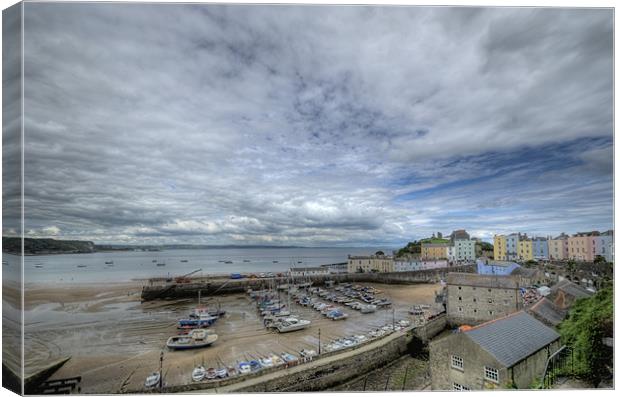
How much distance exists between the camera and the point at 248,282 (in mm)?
15812

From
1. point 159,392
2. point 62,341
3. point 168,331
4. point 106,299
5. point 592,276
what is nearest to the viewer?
point 159,392

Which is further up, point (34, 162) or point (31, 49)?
point (31, 49)

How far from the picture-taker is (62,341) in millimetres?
7348

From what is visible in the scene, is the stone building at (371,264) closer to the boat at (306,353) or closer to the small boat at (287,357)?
the boat at (306,353)

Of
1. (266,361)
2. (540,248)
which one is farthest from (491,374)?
(540,248)

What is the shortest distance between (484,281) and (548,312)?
6.69ft

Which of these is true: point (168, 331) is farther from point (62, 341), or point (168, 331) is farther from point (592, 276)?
point (592, 276)

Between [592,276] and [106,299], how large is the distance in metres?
15.1

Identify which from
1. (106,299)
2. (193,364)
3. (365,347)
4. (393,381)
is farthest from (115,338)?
(393,381)

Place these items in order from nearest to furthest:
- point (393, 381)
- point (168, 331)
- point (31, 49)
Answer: point (31, 49)
point (393, 381)
point (168, 331)

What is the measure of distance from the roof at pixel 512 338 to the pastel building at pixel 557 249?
3336 mm

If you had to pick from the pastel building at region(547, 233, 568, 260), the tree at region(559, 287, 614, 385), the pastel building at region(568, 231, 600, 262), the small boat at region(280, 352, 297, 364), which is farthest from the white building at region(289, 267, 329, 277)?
the tree at region(559, 287, 614, 385)

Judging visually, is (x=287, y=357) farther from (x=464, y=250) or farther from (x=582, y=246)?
(x=464, y=250)

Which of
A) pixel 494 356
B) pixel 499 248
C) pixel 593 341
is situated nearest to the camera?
pixel 494 356
